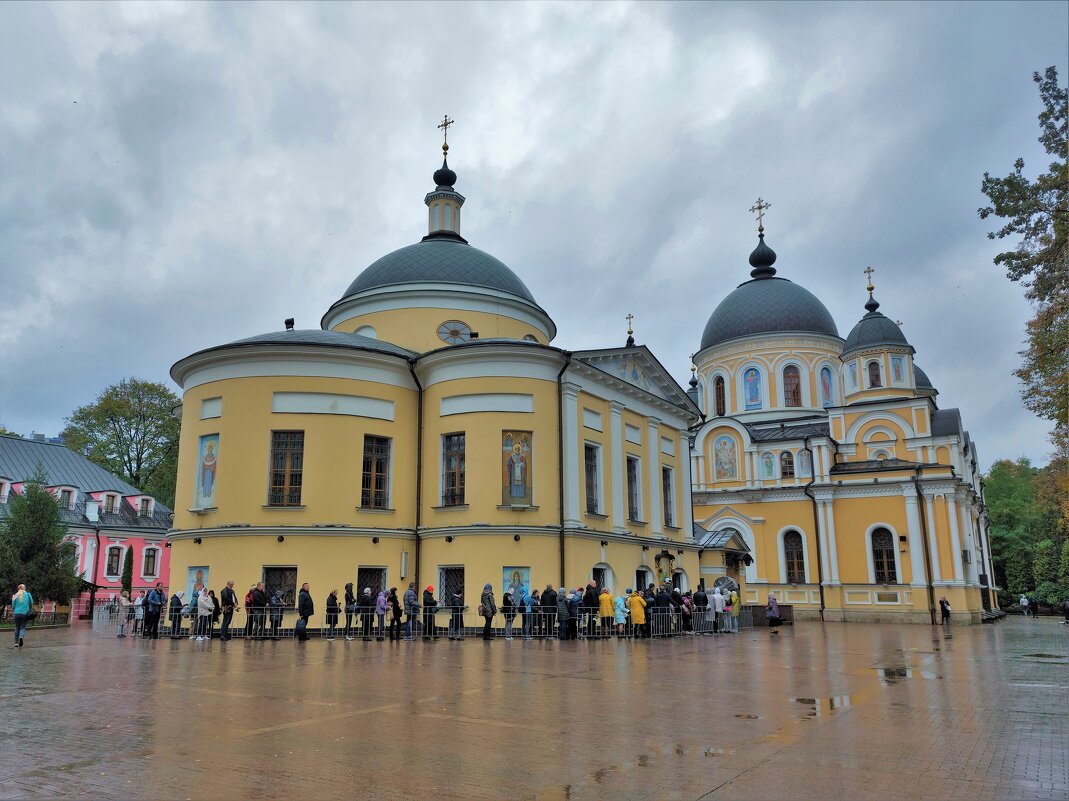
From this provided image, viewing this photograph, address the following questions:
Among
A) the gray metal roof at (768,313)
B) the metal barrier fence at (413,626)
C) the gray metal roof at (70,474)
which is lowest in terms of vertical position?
the metal barrier fence at (413,626)

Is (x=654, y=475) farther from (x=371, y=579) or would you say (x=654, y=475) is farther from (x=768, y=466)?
(x=768, y=466)

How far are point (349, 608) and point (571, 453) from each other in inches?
317

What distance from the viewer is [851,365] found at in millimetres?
46188

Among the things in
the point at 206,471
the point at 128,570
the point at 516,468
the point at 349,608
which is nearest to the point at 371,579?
the point at 349,608

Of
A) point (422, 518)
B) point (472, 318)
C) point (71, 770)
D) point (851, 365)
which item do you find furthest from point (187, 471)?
point (851, 365)

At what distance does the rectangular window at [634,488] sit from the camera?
95.2 ft

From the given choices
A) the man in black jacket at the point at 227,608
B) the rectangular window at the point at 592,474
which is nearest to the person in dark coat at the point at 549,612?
the rectangular window at the point at 592,474

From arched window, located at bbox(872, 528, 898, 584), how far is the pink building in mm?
35948

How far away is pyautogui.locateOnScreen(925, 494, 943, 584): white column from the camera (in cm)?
3978

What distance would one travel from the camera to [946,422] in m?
44.1

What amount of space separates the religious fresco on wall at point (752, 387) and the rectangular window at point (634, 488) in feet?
74.8

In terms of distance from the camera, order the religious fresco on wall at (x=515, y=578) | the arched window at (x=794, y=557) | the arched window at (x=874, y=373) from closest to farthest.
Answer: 1. the religious fresco on wall at (x=515, y=578)
2. the arched window at (x=794, y=557)
3. the arched window at (x=874, y=373)

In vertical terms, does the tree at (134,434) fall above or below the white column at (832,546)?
above

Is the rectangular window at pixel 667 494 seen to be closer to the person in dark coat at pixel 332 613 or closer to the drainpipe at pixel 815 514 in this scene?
the person in dark coat at pixel 332 613
